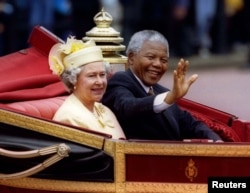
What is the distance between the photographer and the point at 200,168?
252 inches

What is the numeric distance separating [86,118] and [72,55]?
0.99 ft

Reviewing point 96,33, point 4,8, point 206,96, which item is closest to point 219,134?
point 96,33

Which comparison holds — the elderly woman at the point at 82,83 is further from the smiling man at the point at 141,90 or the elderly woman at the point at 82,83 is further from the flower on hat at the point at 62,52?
the smiling man at the point at 141,90

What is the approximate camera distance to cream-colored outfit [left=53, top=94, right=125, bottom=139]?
6.70 meters

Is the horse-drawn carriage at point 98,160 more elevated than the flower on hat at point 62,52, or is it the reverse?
the flower on hat at point 62,52

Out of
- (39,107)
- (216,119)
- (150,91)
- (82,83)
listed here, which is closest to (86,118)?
(82,83)

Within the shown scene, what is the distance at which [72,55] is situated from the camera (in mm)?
6750

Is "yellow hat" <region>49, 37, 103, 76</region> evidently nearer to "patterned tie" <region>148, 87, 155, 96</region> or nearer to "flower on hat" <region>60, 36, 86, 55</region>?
"flower on hat" <region>60, 36, 86, 55</region>

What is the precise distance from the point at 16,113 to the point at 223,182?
3.22 feet

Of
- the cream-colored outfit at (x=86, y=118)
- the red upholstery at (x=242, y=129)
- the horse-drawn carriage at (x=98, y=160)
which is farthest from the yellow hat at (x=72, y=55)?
the red upholstery at (x=242, y=129)

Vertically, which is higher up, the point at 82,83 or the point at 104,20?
the point at 104,20

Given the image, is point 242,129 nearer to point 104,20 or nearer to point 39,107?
point 104,20

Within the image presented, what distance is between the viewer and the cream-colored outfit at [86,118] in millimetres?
6699

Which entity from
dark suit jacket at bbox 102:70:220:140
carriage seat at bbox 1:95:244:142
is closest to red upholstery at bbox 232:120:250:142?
carriage seat at bbox 1:95:244:142
